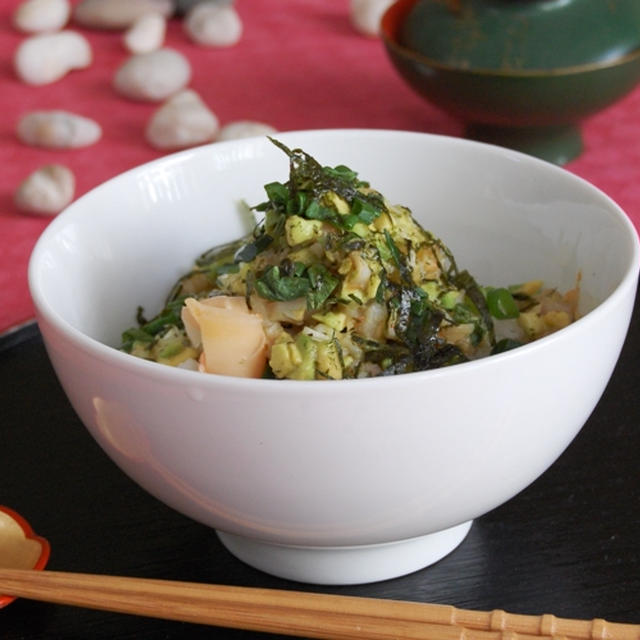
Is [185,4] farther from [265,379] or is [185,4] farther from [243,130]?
[265,379]

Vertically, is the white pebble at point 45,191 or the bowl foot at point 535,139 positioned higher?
the bowl foot at point 535,139

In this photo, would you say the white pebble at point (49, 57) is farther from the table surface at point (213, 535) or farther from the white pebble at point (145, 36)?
the table surface at point (213, 535)

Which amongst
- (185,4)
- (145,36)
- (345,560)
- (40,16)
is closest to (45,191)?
(145,36)

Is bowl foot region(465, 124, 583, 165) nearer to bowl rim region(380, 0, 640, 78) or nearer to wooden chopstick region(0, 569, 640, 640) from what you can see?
bowl rim region(380, 0, 640, 78)

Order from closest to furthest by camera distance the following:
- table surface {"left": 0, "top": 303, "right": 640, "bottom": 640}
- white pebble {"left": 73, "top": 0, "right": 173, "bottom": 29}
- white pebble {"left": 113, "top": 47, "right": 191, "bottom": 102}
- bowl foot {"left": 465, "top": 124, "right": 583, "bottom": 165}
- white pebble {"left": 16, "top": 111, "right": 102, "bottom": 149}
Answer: table surface {"left": 0, "top": 303, "right": 640, "bottom": 640}, bowl foot {"left": 465, "top": 124, "right": 583, "bottom": 165}, white pebble {"left": 16, "top": 111, "right": 102, "bottom": 149}, white pebble {"left": 113, "top": 47, "right": 191, "bottom": 102}, white pebble {"left": 73, "top": 0, "right": 173, "bottom": 29}

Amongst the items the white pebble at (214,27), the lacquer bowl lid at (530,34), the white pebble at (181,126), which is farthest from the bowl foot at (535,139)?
the white pebble at (214,27)

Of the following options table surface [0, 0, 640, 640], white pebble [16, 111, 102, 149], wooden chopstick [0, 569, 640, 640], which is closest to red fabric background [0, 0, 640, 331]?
white pebble [16, 111, 102, 149]
